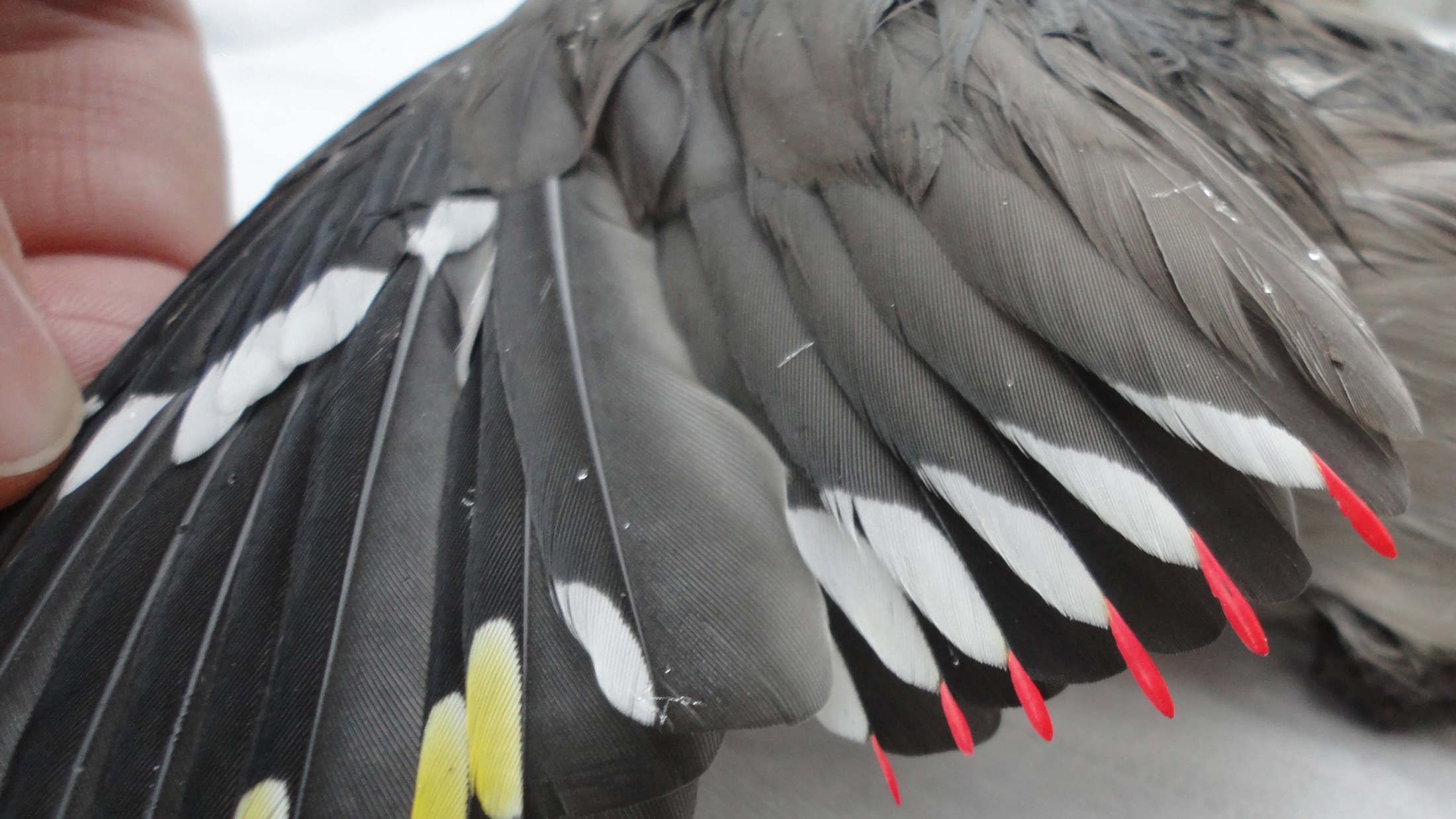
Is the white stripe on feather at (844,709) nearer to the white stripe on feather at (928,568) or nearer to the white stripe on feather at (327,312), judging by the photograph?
the white stripe on feather at (928,568)

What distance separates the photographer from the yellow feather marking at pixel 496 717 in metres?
0.58

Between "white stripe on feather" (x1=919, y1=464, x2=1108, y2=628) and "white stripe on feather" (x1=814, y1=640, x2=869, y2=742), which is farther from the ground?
"white stripe on feather" (x1=919, y1=464, x2=1108, y2=628)

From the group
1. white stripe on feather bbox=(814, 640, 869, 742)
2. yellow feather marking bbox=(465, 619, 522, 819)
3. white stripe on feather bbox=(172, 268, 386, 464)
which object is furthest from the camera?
white stripe on feather bbox=(172, 268, 386, 464)

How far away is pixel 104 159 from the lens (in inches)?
64.2

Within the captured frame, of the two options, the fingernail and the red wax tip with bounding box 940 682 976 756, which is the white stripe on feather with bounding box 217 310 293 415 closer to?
the fingernail

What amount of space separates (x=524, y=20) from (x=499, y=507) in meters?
0.64

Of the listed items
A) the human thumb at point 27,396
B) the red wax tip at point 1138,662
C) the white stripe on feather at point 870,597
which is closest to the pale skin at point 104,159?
the human thumb at point 27,396

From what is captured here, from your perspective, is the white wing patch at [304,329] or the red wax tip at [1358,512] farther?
the white wing patch at [304,329]

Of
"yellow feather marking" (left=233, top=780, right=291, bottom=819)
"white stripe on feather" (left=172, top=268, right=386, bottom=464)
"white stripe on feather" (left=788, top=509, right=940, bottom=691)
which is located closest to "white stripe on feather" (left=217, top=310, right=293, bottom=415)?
"white stripe on feather" (left=172, top=268, right=386, bottom=464)

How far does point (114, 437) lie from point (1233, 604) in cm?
103

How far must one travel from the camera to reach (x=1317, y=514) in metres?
0.92

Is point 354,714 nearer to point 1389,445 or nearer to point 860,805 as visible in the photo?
point 860,805

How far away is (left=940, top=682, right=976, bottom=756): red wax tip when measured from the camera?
0.64 m

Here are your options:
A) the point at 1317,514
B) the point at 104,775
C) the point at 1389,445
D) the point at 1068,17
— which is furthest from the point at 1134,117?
the point at 104,775
